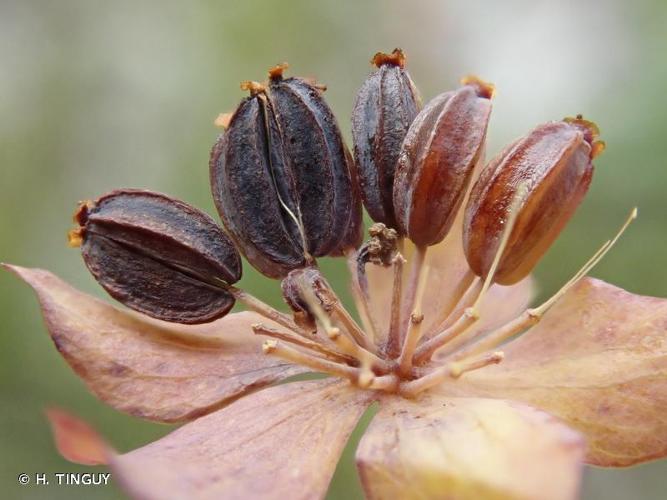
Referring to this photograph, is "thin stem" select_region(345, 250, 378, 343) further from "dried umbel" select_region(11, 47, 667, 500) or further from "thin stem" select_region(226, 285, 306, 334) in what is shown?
"thin stem" select_region(226, 285, 306, 334)

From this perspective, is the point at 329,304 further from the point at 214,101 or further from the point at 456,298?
the point at 214,101

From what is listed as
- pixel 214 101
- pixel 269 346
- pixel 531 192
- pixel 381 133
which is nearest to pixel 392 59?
pixel 381 133

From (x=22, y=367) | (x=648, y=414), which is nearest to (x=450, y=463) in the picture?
(x=648, y=414)

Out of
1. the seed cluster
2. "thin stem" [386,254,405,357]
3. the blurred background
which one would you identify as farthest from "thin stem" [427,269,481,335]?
the blurred background

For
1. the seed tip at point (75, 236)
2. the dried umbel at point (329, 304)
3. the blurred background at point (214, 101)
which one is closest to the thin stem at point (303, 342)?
the dried umbel at point (329, 304)

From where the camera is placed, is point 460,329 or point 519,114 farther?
point 519,114

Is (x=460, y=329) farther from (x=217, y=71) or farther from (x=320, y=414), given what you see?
(x=217, y=71)

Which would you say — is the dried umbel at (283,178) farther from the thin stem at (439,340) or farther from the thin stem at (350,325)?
the thin stem at (439,340)
